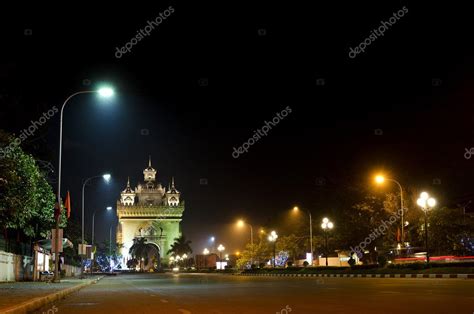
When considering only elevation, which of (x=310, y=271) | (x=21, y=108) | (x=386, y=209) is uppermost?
(x=21, y=108)

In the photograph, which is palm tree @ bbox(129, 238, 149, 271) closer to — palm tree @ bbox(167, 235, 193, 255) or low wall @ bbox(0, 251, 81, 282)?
palm tree @ bbox(167, 235, 193, 255)

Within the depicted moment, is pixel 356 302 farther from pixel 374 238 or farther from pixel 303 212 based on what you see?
pixel 303 212

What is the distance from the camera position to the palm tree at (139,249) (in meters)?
139

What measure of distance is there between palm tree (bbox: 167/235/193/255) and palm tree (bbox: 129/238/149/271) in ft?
20.0

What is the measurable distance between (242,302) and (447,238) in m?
38.2

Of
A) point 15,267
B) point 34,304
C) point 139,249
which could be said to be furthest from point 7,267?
point 139,249

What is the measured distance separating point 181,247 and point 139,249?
9258 millimetres

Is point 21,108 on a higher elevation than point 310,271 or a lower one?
Answer: higher

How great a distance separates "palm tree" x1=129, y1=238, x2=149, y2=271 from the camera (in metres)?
139

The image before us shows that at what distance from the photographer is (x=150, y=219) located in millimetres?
153750

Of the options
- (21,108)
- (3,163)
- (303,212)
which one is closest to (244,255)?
(303,212)

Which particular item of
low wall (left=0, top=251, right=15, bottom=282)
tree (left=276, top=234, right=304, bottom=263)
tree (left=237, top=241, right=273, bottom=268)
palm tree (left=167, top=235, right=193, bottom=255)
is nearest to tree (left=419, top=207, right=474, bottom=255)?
tree (left=276, top=234, right=304, bottom=263)

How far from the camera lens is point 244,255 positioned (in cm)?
9112

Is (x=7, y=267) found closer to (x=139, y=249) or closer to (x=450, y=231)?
(x=450, y=231)
